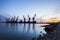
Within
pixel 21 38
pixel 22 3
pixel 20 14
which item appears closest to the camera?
pixel 22 3

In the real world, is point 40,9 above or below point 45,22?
above

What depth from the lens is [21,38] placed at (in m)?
4.48

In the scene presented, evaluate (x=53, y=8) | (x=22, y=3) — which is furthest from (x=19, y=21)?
(x=53, y=8)

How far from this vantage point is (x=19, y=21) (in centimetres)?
335

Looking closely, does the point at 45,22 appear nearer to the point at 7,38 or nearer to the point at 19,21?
the point at 19,21

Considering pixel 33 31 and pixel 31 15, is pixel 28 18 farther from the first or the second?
pixel 33 31

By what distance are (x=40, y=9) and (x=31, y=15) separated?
12.6 inches

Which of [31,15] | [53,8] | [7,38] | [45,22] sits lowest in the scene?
[7,38]

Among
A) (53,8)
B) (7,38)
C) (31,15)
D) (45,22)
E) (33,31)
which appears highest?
(53,8)

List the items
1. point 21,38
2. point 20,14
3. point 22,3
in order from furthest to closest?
point 21,38 → point 20,14 → point 22,3

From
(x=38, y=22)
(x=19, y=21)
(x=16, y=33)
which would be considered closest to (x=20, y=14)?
(x=19, y=21)

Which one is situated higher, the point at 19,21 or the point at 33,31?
the point at 19,21

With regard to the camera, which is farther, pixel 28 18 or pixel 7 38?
pixel 7 38

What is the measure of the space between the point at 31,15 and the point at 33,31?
1.27 metres
